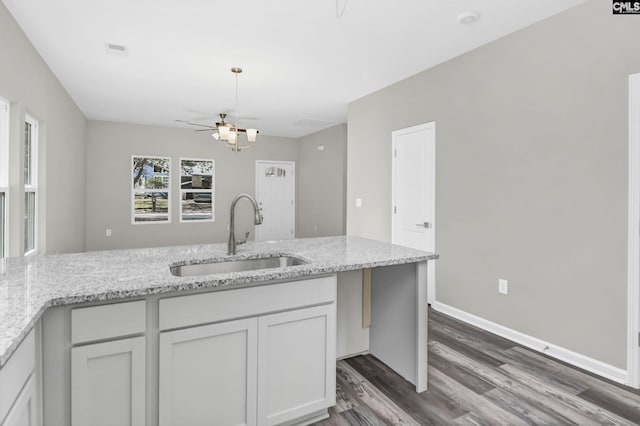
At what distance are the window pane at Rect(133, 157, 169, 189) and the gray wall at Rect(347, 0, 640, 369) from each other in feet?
17.8

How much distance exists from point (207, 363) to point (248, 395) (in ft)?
0.85

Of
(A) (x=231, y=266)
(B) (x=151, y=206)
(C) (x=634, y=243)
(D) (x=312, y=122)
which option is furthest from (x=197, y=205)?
(C) (x=634, y=243)

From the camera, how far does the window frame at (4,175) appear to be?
2.84m

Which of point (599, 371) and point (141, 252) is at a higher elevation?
point (141, 252)

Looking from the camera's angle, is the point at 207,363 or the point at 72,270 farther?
the point at 72,270

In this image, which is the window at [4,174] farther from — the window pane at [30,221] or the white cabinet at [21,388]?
the white cabinet at [21,388]

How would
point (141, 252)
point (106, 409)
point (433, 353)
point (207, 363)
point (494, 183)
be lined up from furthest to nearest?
1. point (494, 183)
2. point (433, 353)
3. point (141, 252)
4. point (207, 363)
5. point (106, 409)

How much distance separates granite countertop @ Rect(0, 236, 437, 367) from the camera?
3.78 ft

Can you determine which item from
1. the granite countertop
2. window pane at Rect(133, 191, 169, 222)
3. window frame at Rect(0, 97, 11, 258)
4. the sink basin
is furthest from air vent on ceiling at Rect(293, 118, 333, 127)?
the sink basin

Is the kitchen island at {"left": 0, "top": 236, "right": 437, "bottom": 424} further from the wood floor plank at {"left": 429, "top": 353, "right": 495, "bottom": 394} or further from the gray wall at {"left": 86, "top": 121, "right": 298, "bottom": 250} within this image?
the gray wall at {"left": 86, "top": 121, "right": 298, "bottom": 250}

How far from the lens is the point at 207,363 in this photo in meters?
1.51

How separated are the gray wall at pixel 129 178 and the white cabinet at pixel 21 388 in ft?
20.9

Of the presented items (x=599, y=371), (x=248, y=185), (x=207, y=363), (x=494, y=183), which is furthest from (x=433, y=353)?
(x=248, y=185)

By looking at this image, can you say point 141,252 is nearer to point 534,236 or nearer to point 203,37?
point 203,37
